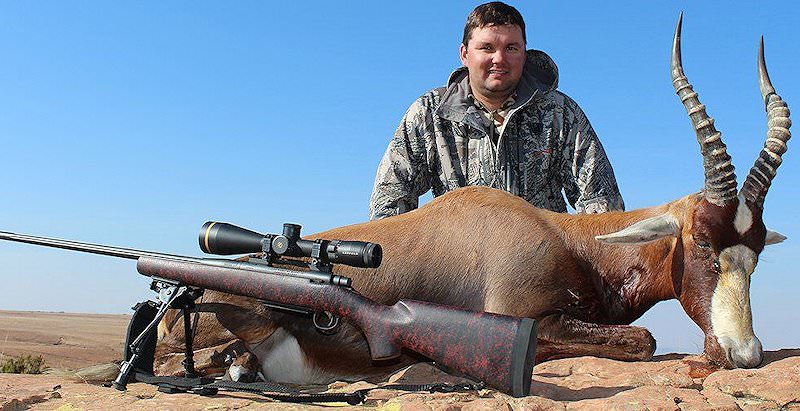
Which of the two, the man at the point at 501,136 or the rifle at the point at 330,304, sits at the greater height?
the man at the point at 501,136

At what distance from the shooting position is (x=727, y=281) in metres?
4.75

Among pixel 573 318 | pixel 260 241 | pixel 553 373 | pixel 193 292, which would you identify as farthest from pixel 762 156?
pixel 193 292

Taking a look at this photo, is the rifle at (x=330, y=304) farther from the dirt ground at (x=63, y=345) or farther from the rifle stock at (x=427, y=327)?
the dirt ground at (x=63, y=345)

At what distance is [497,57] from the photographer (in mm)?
7395

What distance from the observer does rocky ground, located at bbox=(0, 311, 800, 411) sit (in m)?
3.68

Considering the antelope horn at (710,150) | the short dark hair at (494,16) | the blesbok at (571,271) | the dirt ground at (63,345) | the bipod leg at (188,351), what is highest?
the short dark hair at (494,16)

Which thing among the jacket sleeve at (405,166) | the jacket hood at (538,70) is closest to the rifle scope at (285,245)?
the jacket sleeve at (405,166)

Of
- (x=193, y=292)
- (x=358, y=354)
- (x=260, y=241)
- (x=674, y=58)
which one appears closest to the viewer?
(x=260, y=241)

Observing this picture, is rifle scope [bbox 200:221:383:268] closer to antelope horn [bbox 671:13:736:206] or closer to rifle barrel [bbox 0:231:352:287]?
rifle barrel [bbox 0:231:352:287]

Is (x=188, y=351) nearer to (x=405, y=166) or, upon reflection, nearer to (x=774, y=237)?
(x=405, y=166)

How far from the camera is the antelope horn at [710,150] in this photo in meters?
4.89

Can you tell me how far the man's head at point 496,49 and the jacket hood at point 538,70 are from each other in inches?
14.8

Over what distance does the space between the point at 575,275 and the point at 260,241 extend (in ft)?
7.35

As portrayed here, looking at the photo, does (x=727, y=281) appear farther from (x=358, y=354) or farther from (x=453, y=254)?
(x=358, y=354)
